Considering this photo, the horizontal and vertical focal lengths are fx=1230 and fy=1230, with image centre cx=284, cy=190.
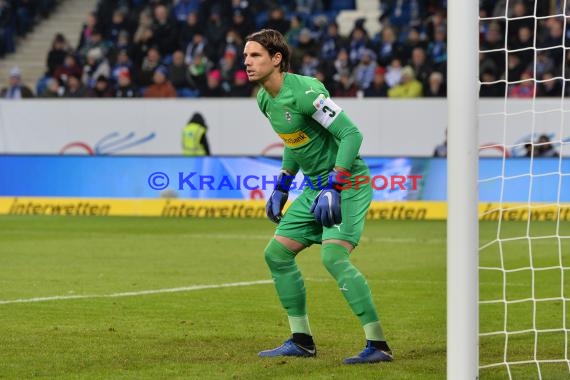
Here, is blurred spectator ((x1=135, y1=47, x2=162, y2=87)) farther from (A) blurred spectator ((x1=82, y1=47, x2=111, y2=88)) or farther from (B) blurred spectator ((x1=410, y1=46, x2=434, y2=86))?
(B) blurred spectator ((x1=410, y1=46, x2=434, y2=86))

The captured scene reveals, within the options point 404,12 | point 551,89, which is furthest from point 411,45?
point 551,89

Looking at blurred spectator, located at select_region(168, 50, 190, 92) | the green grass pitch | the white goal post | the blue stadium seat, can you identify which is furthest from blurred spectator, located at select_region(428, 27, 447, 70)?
the white goal post

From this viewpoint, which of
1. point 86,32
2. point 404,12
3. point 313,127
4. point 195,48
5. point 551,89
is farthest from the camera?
point 86,32

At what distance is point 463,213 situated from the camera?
608cm

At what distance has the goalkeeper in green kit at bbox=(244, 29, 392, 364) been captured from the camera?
725 cm

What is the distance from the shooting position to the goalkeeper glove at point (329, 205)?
7.10 m

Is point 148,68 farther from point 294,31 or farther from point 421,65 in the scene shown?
point 421,65

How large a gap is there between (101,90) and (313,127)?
18.2 meters

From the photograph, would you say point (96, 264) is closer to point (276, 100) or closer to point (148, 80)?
point (276, 100)

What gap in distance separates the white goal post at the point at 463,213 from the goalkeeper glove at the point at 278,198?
1.88 metres

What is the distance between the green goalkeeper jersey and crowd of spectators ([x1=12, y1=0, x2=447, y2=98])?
15646 mm

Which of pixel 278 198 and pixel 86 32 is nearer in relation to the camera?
pixel 278 198

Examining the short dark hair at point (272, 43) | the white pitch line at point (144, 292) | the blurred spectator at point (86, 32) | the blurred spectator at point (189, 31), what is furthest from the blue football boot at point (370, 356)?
the blurred spectator at point (86, 32)

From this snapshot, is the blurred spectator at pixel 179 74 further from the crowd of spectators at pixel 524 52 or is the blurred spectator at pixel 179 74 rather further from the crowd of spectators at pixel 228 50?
the crowd of spectators at pixel 524 52
